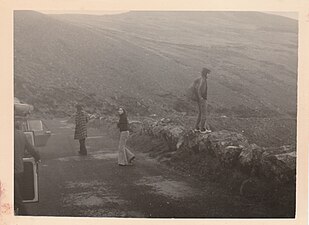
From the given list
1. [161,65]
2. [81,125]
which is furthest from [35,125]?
[161,65]

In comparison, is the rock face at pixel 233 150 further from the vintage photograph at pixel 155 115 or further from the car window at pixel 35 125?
the car window at pixel 35 125

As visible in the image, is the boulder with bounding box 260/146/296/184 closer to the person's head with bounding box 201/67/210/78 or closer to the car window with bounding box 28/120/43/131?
the person's head with bounding box 201/67/210/78

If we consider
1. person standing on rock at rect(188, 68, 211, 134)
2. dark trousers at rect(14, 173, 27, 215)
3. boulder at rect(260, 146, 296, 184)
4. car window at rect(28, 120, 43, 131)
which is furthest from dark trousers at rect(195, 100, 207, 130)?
dark trousers at rect(14, 173, 27, 215)

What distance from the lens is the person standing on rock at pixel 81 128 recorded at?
3.41 meters

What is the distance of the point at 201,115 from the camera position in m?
3.41

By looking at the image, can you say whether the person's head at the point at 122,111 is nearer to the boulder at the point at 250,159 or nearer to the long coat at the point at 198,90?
the long coat at the point at 198,90

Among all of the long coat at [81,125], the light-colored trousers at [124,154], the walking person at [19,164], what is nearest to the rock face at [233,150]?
the light-colored trousers at [124,154]

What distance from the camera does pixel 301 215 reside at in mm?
3371

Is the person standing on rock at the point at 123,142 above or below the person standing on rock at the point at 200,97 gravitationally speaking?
below

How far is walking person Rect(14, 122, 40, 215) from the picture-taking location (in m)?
3.38

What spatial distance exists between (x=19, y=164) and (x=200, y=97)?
1.12m

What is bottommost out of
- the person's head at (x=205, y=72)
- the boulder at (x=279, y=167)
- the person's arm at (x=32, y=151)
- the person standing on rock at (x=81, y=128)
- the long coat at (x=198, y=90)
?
the boulder at (x=279, y=167)

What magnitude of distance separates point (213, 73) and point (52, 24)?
0.98m
